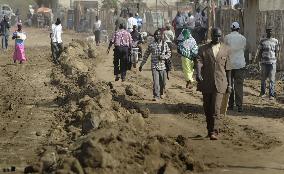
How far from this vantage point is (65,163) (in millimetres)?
7312

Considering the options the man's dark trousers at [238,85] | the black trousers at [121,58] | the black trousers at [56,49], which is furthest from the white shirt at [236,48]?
the black trousers at [56,49]

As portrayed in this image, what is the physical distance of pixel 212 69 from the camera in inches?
425

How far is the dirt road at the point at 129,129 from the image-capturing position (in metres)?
8.01

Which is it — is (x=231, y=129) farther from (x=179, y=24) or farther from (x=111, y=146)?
(x=179, y=24)

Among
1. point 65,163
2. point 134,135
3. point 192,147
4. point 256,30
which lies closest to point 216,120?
point 192,147

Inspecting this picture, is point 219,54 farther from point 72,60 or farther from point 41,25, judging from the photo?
point 41,25

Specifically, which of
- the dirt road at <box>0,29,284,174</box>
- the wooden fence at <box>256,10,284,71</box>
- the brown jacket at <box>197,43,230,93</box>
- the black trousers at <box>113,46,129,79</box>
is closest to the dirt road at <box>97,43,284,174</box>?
the dirt road at <box>0,29,284,174</box>

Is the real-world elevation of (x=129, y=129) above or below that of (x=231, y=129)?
above

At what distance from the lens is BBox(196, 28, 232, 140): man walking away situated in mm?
10672

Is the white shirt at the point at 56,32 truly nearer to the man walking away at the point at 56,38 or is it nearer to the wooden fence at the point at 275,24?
the man walking away at the point at 56,38

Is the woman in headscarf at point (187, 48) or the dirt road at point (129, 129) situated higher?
the woman in headscarf at point (187, 48)

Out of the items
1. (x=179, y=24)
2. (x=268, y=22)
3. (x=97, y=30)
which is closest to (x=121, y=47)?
(x=268, y=22)

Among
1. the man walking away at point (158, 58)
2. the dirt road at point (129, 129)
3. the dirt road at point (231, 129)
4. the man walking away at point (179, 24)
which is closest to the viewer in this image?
the dirt road at point (129, 129)

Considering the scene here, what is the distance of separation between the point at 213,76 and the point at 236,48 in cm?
297
